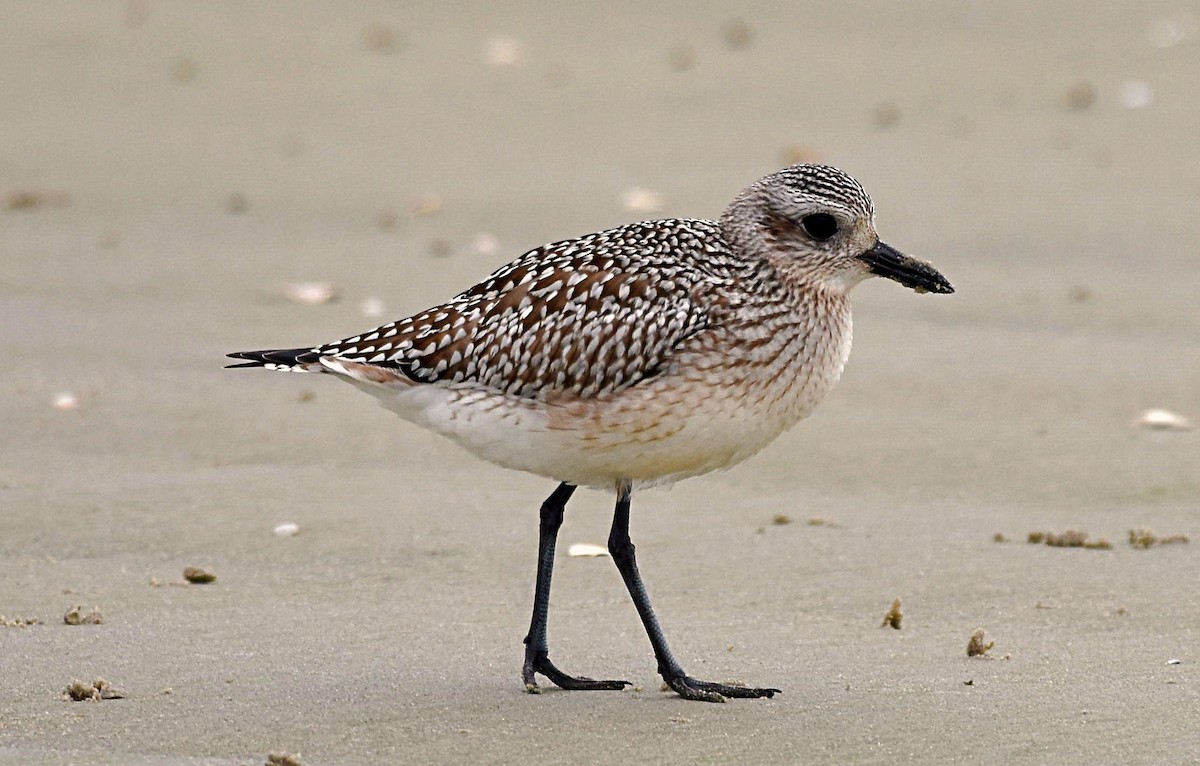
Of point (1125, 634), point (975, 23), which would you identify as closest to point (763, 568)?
point (1125, 634)

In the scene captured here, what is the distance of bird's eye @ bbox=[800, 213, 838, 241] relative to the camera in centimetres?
586

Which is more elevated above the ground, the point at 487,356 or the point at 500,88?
the point at 500,88

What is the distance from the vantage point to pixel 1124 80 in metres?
14.0

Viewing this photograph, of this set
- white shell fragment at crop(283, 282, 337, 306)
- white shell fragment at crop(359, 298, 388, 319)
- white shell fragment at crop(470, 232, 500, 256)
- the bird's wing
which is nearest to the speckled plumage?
the bird's wing

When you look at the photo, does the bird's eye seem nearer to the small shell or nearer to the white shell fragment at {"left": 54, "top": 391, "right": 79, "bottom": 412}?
the small shell

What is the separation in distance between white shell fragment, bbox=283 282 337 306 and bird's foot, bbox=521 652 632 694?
4.93 metres

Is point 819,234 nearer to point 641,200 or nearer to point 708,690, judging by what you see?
point 708,690

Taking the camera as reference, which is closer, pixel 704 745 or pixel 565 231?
pixel 704 745

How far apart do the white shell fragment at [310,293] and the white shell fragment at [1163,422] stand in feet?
14.3

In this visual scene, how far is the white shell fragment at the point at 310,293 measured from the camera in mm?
10422

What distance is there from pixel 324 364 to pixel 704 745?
169cm

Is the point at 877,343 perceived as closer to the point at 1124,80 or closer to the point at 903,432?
the point at 903,432

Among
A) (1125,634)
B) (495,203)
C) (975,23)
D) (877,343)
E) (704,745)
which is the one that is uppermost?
(975,23)

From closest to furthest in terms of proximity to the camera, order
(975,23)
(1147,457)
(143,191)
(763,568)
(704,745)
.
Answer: (704,745) < (763,568) < (1147,457) < (143,191) < (975,23)
